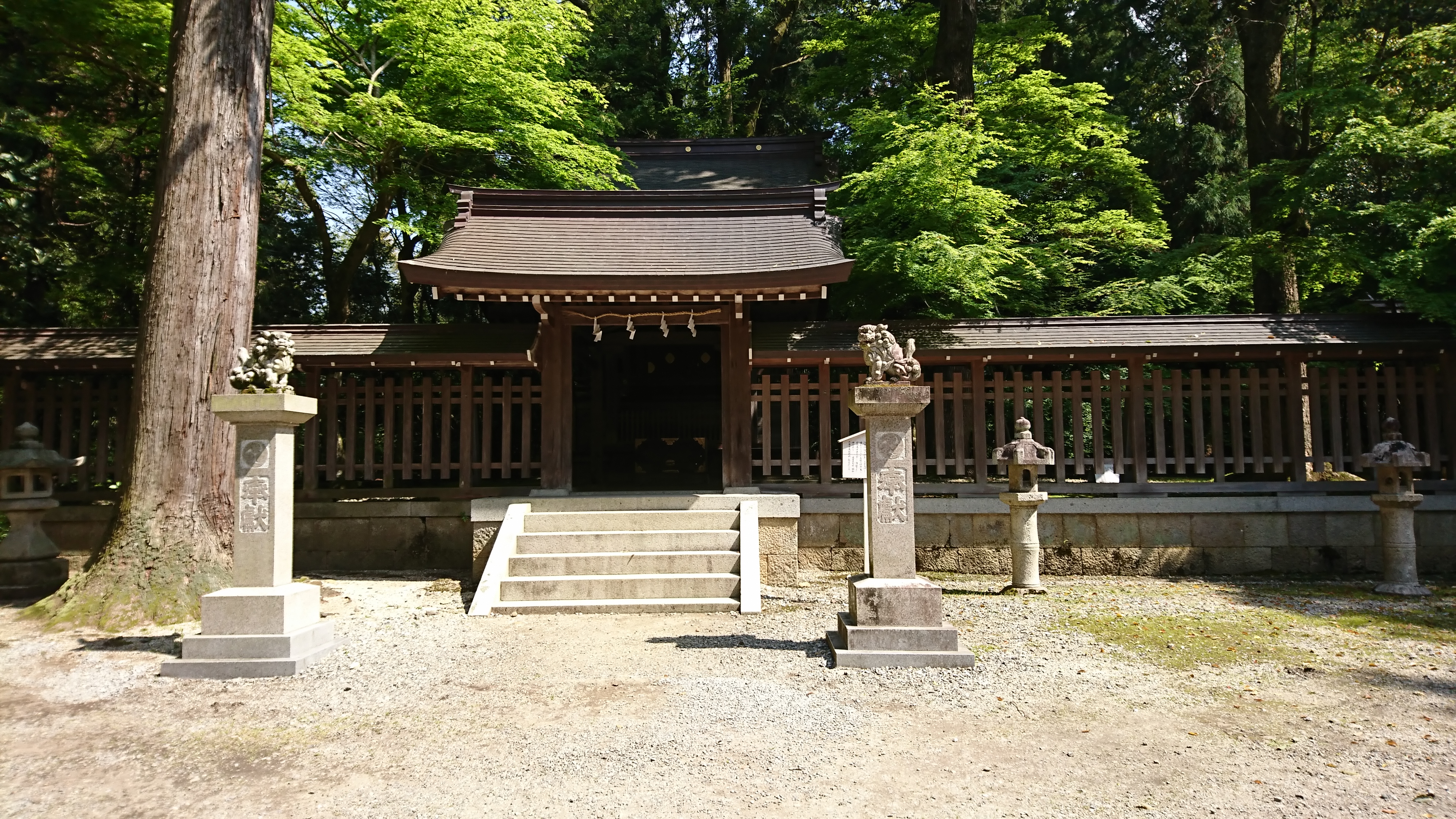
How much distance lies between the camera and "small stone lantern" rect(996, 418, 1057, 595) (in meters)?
7.89

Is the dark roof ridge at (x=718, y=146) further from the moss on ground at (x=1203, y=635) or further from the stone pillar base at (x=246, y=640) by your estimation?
the stone pillar base at (x=246, y=640)

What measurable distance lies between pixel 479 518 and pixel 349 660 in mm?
2762

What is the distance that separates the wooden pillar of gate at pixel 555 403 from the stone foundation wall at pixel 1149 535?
2819 millimetres

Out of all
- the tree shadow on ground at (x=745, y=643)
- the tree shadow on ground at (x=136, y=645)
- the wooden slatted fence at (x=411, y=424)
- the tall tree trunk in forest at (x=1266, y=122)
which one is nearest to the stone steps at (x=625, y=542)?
A: the wooden slatted fence at (x=411, y=424)

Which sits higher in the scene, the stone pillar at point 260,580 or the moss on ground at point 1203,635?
the stone pillar at point 260,580

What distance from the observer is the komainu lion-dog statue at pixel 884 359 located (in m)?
5.60

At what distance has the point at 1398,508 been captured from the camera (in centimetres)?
768

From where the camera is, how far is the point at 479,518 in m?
8.16

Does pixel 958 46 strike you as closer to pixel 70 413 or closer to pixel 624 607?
pixel 624 607

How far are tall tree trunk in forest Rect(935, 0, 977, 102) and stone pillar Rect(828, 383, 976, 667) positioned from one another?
9403 millimetres

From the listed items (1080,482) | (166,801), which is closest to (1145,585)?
(1080,482)

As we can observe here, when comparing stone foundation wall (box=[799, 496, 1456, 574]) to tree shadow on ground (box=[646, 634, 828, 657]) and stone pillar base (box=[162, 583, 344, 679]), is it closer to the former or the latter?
tree shadow on ground (box=[646, 634, 828, 657])

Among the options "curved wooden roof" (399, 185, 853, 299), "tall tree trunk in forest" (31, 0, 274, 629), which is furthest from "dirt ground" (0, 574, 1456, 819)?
"curved wooden roof" (399, 185, 853, 299)

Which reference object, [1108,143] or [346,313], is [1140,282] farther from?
[346,313]
